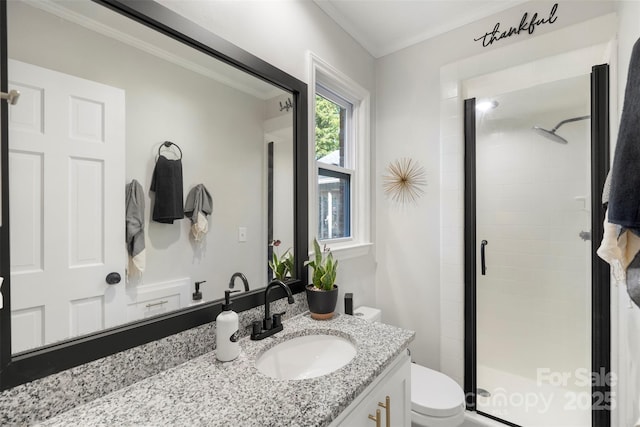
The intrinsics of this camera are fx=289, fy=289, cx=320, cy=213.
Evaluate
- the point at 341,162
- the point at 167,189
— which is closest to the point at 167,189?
the point at 167,189

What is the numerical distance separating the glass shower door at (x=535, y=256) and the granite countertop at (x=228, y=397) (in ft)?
4.05

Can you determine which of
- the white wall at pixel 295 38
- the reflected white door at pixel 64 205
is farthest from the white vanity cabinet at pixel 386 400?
the reflected white door at pixel 64 205

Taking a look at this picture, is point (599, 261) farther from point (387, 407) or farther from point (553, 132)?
point (387, 407)

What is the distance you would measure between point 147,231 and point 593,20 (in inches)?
85.8

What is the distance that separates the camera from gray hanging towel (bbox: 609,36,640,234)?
0.63 meters

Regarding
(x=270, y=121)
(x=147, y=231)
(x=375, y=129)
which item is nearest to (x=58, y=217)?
(x=147, y=231)

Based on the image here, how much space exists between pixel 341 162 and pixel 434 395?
4.67 feet

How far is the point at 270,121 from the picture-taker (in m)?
1.33

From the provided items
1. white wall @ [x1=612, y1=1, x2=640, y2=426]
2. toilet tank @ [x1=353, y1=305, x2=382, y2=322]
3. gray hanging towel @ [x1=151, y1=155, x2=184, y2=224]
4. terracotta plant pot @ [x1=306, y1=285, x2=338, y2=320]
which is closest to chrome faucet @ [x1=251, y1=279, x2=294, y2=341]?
terracotta plant pot @ [x1=306, y1=285, x2=338, y2=320]

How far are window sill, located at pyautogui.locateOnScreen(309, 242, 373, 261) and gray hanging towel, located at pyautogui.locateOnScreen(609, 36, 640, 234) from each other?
1.22m

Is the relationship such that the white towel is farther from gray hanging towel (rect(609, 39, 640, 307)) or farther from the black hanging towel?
the black hanging towel

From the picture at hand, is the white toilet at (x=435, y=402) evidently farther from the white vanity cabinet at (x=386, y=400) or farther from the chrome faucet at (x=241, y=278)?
the chrome faucet at (x=241, y=278)

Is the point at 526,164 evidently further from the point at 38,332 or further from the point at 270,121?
the point at 38,332

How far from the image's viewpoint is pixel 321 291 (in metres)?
1.35
